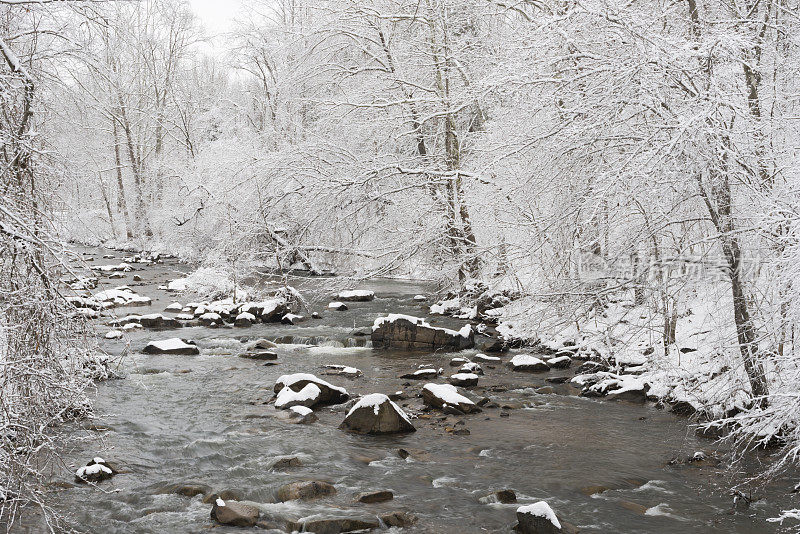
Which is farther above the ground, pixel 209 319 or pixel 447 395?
pixel 209 319

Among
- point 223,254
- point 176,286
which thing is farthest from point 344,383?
point 176,286

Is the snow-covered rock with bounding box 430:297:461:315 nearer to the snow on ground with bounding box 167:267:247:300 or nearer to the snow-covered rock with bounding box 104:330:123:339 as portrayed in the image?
the snow on ground with bounding box 167:267:247:300

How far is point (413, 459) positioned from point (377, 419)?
3.20 feet

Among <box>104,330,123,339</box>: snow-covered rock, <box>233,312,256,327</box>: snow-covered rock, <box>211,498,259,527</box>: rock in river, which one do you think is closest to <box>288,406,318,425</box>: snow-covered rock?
<box>211,498,259,527</box>: rock in river

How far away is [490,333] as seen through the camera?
13.1 meters

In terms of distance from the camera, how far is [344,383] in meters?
9.91

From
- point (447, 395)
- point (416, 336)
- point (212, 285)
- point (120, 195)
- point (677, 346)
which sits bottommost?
point (447, 395)

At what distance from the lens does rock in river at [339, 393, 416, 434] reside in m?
7.73

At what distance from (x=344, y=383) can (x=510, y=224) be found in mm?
4047

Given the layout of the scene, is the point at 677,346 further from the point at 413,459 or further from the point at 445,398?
the point at 413,459

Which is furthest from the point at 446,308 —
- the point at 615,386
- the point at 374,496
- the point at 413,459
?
the point at 374,496

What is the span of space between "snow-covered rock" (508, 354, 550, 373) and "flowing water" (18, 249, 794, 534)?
8.9 inches

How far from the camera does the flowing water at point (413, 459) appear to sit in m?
5.58

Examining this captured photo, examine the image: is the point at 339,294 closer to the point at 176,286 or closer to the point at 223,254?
the point at 223,254
